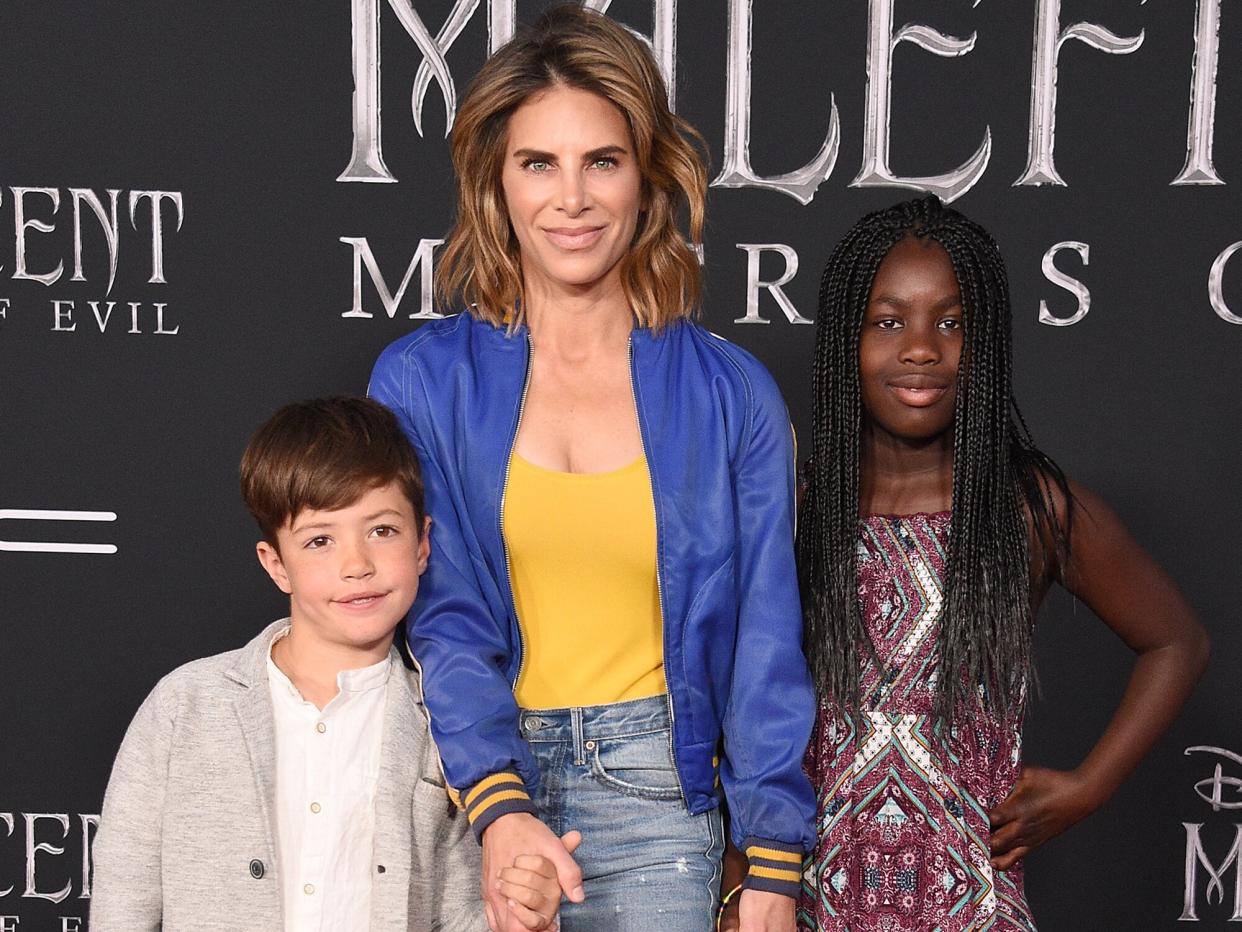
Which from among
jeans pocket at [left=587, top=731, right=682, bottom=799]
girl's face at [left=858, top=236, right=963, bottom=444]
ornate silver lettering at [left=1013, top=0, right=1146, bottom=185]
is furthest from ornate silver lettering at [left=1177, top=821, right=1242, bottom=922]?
jeans pocket at [left=587, top=731, right=682, bottom=799]


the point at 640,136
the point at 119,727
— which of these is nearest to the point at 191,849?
the point at 640,136

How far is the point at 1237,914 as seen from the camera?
2.68 m

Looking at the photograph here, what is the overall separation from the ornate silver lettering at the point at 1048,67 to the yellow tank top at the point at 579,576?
1.33m

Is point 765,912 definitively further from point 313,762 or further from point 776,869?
point 313,762

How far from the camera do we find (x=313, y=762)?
1654 millimetres

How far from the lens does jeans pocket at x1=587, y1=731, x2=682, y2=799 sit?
5.34 feet

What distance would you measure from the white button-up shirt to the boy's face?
0.26ft

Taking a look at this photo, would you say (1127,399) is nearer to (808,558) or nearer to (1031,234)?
(1031,234)

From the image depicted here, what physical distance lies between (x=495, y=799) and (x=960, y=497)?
0.69m

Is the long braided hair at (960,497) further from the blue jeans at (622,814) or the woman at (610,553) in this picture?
the blue jeans at (622,814)

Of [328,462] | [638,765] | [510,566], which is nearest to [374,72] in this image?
[328,462]

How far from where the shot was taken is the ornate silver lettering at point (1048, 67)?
2.56m

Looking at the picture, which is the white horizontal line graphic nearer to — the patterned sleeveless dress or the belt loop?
the belt loop

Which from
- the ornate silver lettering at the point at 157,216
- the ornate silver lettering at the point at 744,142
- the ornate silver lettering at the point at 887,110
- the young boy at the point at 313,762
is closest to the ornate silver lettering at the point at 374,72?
the ornate silver lettering at the point at 157,216
